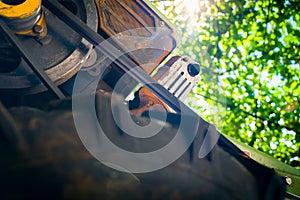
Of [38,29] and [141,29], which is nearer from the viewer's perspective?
[38,29]

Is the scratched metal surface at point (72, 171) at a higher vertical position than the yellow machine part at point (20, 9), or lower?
higher

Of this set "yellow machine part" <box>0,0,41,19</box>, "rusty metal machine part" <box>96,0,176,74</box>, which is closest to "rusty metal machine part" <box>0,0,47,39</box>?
"yellow machine part" <box>0,0,41,19</box>

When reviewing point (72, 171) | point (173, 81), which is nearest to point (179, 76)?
point (173, 81)

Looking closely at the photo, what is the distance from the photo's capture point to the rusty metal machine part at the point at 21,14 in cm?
179

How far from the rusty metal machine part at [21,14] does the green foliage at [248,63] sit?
7.17m

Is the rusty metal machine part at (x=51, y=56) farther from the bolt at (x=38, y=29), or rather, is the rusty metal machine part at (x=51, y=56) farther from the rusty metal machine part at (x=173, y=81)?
the rusty metal machine part at (x=173, y=81)

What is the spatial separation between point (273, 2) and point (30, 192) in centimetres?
944

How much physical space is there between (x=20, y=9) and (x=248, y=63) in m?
8.41

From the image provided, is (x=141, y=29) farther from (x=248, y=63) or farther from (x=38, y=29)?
(x=248, y=63)

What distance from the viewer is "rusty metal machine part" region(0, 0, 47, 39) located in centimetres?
179

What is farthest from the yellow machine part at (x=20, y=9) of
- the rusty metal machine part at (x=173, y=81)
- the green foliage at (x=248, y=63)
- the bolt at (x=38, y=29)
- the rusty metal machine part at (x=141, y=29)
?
the green foliage at (x=248, y=63)

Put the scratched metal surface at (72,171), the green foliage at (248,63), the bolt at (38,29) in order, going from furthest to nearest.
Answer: the green foliage at (248,63), the bolt at (38,29), the scratched metal surface at (72,171)

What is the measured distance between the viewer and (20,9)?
180 cm

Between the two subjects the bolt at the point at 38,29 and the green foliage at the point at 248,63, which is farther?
the green foliage at the point at 248,63
